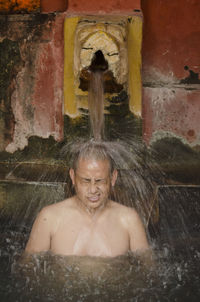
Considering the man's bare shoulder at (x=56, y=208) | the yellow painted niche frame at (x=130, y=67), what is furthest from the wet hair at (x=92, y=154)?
the yellow painted niche frame at (x=130, y=67)

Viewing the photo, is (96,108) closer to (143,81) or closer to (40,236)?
(143,81)

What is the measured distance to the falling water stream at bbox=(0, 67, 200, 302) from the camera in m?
3.74

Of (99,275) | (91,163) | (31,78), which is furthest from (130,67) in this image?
(99,275)

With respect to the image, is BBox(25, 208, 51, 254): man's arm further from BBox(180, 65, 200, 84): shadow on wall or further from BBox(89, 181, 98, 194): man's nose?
BBox(180, 65, 200, 84): shadow on wall

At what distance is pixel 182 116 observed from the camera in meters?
5.43

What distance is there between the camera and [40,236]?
4.09 m

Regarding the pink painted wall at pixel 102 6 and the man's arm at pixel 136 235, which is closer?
the man's arm at pixel 136 235

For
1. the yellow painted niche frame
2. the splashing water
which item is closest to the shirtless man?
the splashing water

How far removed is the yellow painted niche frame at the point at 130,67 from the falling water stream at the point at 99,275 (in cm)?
25

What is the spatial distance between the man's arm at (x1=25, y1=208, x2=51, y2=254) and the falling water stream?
6 centimetres

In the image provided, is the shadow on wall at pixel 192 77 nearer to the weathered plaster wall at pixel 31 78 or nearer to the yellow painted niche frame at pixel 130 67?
the yellow painted niche frame at pixel 130 67

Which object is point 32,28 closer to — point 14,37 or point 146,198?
point 14,37

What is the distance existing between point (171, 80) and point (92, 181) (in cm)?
189

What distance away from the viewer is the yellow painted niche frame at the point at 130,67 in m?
4.86
